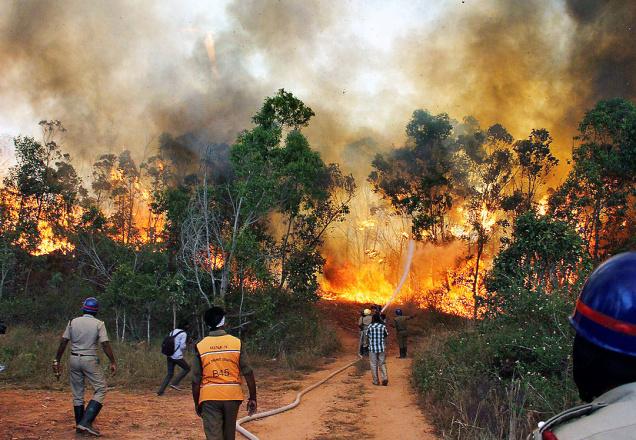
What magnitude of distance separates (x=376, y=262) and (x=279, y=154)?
27.7m

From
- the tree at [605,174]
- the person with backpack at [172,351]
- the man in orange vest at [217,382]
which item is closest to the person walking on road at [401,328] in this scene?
the tree at [605,174]

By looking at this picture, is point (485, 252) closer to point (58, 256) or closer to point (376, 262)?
point (376, 262)

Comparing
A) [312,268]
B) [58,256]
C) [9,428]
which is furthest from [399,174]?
[9,428]

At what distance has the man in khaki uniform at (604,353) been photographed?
123 cm

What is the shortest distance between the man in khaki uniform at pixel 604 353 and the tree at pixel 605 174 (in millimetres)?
21865

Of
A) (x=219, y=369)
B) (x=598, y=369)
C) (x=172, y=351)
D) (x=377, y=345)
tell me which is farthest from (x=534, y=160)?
(x=598, y=369)

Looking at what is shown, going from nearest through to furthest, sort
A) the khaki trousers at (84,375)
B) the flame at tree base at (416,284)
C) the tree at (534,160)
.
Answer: the khaki trousers at (84,375), the tree at (534,160), the flame at tree base at (416,284)

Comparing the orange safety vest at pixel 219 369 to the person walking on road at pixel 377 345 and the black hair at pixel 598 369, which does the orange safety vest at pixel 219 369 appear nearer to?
the black hair at pixel 598 369

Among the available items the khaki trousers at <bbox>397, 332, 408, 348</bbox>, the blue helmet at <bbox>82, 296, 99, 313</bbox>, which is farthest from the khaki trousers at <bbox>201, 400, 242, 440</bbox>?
the khaki trousers at <bbox>397, 332, 408, 348</bbox>

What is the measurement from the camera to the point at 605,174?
74.3ft

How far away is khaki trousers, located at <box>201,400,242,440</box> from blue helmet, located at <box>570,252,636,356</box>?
4.06 m

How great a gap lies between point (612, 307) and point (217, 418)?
4.28 meters

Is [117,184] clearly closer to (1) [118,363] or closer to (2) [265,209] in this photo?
(2) [265,209]

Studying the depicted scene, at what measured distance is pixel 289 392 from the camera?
1162cm
